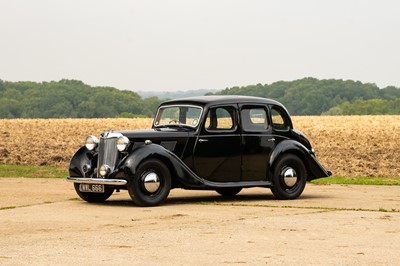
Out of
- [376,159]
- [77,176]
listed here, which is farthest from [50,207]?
[376,159]

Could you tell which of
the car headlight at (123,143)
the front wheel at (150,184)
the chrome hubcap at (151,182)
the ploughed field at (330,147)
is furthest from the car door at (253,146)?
the ploughed field at (330,147)

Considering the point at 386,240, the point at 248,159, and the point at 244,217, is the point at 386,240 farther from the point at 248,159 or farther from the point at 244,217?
the point at 248,159

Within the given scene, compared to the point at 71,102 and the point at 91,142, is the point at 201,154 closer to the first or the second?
the point at 91,142

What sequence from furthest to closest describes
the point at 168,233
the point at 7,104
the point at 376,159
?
the point at 7,104 → the point at 376,159 → the point at 168,233

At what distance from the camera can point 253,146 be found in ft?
56.0

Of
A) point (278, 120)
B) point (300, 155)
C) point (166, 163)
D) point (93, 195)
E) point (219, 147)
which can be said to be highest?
point (278, 120)

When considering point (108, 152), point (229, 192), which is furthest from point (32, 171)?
point (108, 152)

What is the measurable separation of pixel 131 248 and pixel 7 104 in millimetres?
121375

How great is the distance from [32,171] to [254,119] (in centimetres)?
1127

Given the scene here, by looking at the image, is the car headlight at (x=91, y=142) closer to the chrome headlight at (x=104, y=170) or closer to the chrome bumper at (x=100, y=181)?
the chrome bumper at (x=100, y=181)

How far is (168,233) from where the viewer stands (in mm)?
11883

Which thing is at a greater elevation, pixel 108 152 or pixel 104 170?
pixel 108 152

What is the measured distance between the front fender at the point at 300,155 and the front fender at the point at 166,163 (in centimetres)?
156

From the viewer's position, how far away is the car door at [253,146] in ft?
55.9
